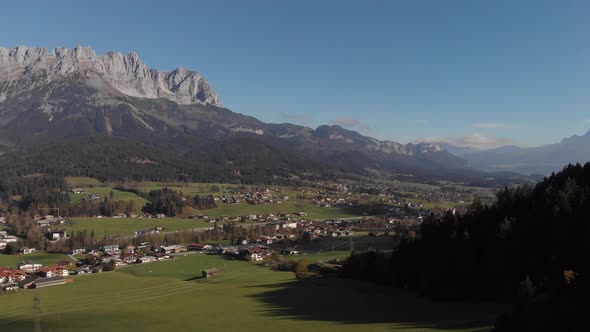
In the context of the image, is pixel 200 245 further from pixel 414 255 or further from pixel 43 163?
pixel 43 163

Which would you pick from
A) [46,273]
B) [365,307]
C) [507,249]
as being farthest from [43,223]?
[507,249]

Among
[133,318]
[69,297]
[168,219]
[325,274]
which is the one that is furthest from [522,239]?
[168,219]

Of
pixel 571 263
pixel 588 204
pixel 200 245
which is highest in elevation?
pixel 588 204

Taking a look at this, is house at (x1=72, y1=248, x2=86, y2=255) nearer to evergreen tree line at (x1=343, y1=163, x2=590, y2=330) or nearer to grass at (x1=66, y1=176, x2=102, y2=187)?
evergreen tree line at (x1=343, y1=163, x2=590, y2=330)

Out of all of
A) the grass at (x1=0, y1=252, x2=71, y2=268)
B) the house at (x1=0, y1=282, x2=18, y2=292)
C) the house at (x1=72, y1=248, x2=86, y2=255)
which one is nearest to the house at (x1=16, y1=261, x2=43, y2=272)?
the grass at (x1=0, y1=252, x2=71, y2=268)

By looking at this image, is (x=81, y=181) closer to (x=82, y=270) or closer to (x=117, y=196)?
(x=117, y=196)

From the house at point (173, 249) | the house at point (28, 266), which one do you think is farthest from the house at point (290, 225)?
the house at point (28, 266)

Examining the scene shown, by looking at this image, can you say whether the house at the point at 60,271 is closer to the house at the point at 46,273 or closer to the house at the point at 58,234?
the house at the point at 46,273
